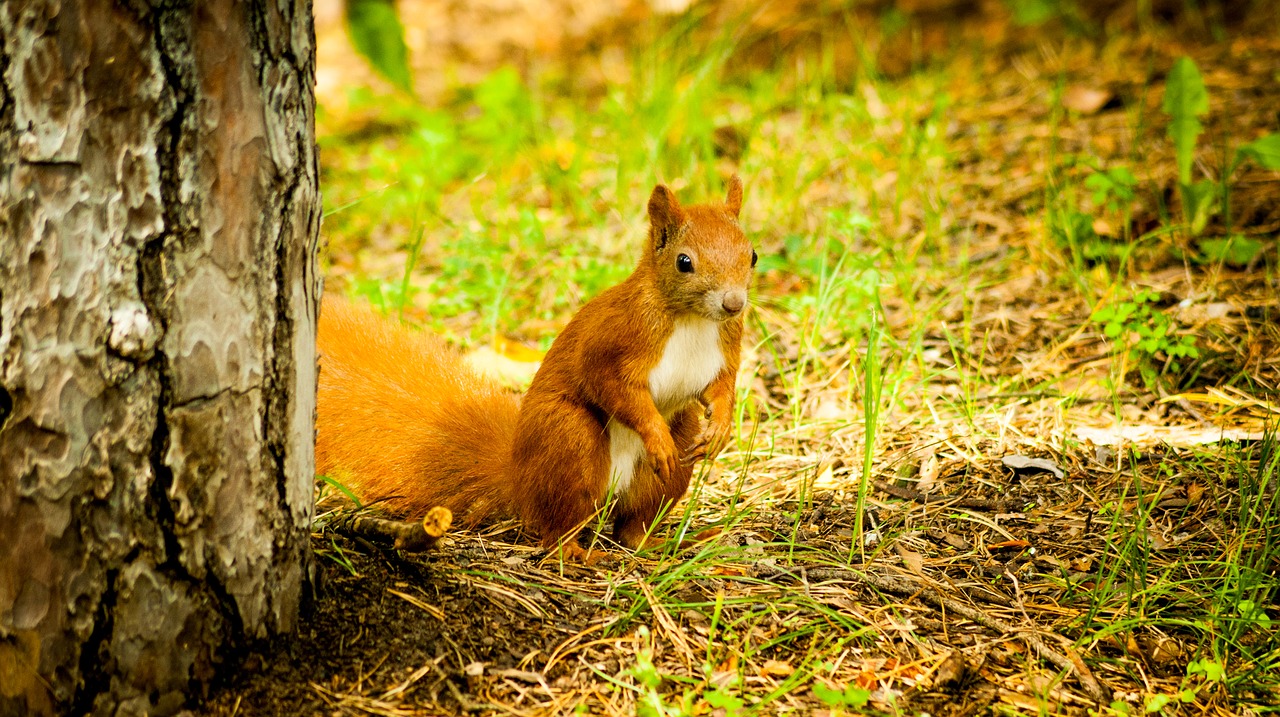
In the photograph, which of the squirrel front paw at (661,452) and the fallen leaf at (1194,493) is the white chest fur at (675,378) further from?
the fallen leaf at (1194,493)

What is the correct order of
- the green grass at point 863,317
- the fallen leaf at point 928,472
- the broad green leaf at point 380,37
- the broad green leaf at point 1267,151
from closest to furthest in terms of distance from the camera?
the green grass at point 863,317, the fallen leaf at point 928,472, the broad green leaf at point 1267,151, the broad green leaf at point 380,37

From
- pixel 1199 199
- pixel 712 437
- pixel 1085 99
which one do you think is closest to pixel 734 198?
pixel 712 437

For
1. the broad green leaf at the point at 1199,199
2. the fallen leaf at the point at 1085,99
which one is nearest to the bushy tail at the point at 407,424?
the broad green leaf at the point at 1199,199

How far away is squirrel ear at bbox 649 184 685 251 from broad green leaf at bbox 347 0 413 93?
3047mm

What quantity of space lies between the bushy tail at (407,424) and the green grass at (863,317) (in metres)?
0.37

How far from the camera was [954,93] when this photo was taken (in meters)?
4.72

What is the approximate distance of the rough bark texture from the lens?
1.25 metres

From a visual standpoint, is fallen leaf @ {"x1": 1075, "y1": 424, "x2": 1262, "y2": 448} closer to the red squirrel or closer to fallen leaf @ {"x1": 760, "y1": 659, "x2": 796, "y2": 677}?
the red squirrel

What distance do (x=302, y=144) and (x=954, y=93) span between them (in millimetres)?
3903

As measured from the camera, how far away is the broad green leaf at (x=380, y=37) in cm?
468

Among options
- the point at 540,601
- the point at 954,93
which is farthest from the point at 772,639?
the point at 954,93

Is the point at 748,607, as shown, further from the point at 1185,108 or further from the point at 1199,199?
the point at 1185,108

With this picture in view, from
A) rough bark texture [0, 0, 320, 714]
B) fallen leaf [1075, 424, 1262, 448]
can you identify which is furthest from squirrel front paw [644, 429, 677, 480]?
fallen leaf [1075, 424, 1262, 448]

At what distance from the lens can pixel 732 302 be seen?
6.38 feet
